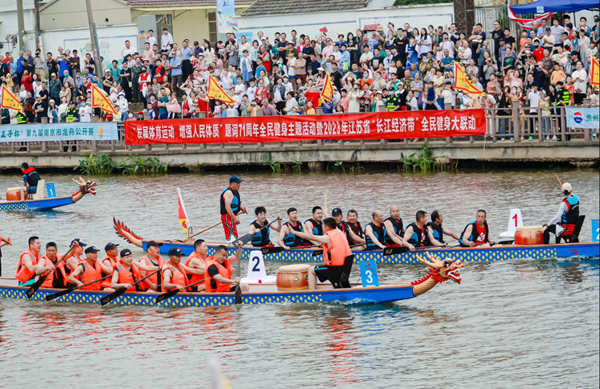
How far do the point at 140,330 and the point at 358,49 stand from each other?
19.4 meters

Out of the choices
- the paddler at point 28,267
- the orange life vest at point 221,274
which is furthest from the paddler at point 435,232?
the paddler at point 28,267

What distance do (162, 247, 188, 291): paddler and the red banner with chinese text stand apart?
15044 millimetres

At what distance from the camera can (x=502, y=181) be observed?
3136cm

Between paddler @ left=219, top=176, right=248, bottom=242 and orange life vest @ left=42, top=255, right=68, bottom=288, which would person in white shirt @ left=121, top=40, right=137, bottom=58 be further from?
orange life vest @ left=42, top=255, right=68, bottom=288

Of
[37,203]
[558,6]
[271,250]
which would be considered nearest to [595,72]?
[558,6]

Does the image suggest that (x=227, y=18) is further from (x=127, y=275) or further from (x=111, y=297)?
(x=111, y=297)

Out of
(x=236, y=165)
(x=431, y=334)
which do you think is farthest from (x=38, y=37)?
(x=431, y=334)

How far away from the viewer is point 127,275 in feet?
67.4

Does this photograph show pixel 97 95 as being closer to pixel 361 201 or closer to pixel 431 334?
pixel 361 201

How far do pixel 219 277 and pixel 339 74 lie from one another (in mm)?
16362

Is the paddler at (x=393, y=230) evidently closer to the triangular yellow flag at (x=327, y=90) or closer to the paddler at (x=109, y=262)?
the paddler at (x=109, y=262)

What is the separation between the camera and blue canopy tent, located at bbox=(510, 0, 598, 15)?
3080 centimetres

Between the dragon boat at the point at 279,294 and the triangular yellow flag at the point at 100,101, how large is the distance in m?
16.0

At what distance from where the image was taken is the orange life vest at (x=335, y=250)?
19.2 meters
